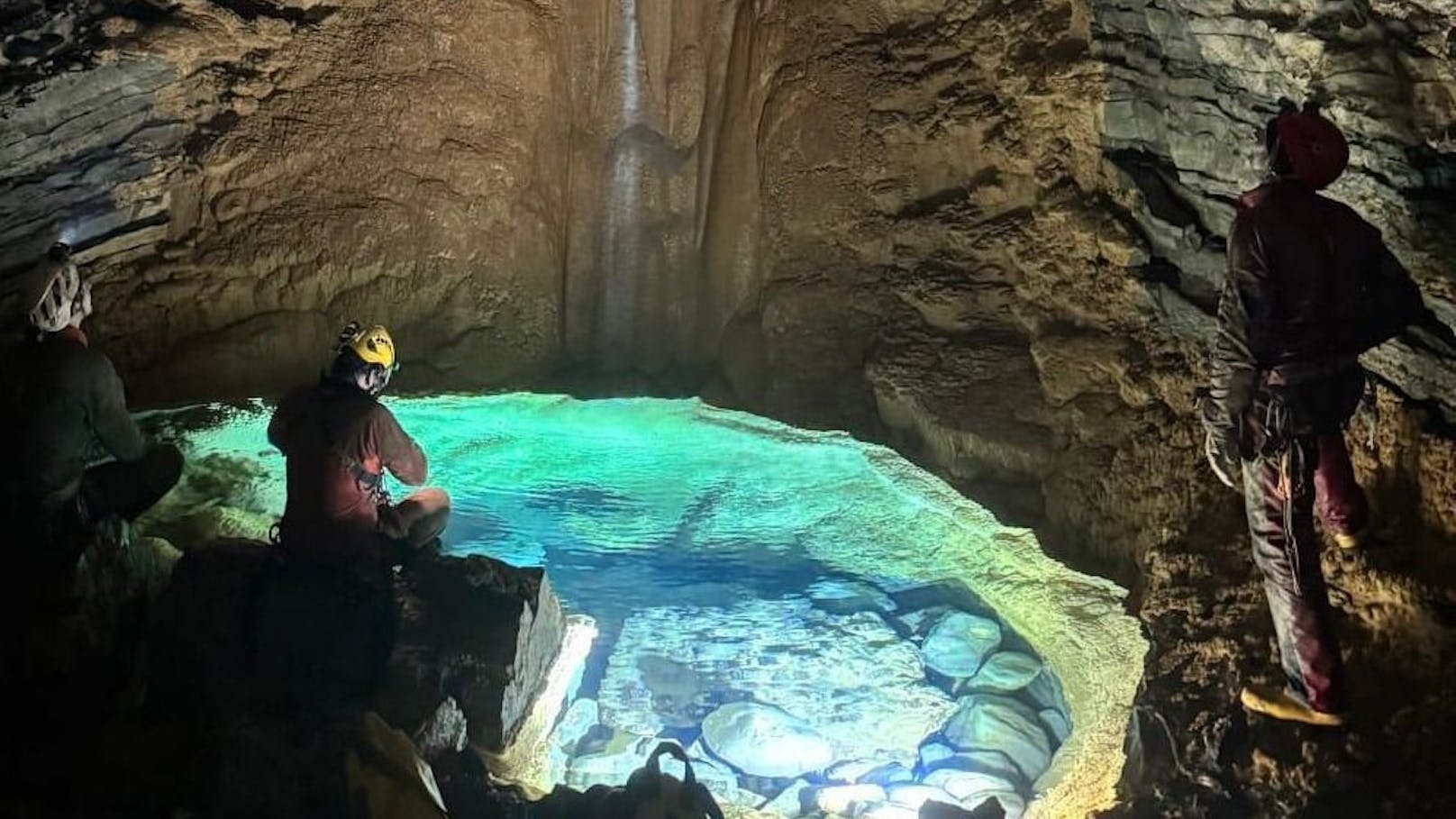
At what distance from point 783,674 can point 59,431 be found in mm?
4637

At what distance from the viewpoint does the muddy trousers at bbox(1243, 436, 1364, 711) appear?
3.81m

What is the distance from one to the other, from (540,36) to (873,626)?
14.8 feet

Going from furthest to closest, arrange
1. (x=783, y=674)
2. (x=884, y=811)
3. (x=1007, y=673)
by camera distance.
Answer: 1. (x=783, y=674)
2. (x=1007, y=673)
3. (x=884, y=811)

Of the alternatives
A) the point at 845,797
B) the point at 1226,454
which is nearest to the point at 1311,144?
the point at 1226,454

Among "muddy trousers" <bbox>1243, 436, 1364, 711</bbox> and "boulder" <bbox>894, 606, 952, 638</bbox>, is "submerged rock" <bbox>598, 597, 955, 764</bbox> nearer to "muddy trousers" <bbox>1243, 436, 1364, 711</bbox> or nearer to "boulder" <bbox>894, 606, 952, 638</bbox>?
"boulder" <bbox>894, 606, 952, 638</bbox>

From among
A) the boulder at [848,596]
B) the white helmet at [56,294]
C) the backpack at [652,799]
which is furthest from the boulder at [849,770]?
the white helmet at [56,294]

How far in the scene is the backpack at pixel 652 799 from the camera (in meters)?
4.60

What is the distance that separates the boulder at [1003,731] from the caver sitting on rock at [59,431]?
4875 millimetres

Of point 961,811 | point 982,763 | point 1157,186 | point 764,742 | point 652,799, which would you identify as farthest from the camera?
point 764,742

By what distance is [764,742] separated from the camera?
23.6 ft

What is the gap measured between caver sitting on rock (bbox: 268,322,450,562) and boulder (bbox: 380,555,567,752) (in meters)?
0.59

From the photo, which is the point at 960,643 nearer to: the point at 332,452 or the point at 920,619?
the point at 920,619

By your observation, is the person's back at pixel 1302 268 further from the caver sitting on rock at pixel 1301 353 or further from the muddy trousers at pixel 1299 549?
the muddy trousers at pixel 1299 549

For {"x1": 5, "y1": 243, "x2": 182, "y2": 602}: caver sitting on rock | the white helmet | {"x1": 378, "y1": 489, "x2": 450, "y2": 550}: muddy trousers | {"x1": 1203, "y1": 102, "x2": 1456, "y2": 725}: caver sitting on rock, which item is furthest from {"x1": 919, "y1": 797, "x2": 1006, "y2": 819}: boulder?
the white helmet
